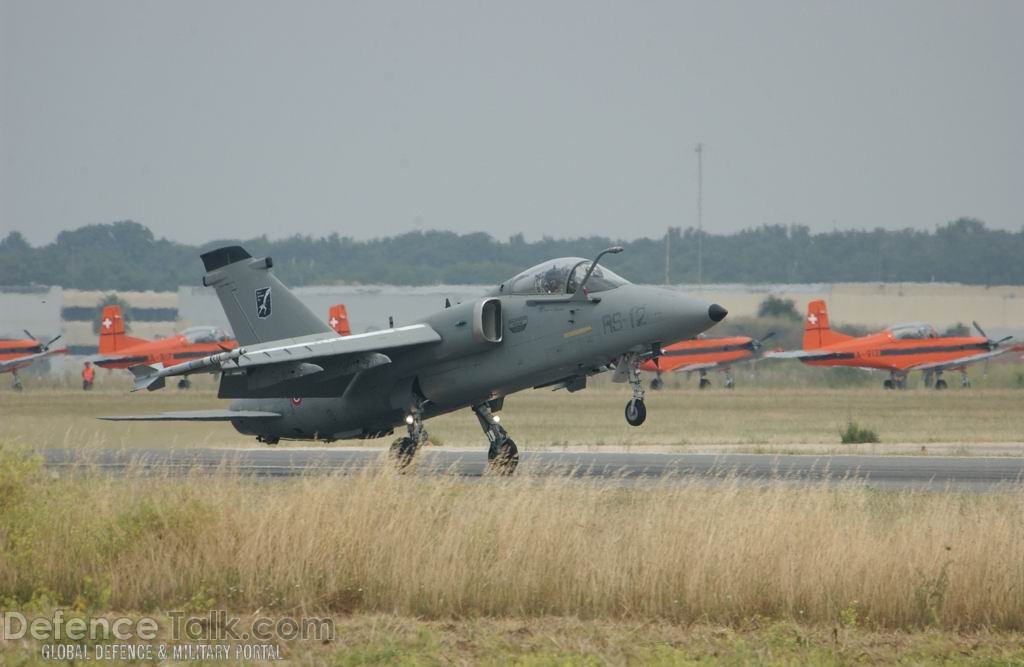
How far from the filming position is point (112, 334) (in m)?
65.1

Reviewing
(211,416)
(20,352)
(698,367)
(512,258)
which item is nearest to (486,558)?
(211,416)

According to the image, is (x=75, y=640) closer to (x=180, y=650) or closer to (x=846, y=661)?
(x=180, y=650)

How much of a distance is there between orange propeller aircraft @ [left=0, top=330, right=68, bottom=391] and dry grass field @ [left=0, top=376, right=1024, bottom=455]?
6.59m

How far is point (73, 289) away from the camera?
275 ft

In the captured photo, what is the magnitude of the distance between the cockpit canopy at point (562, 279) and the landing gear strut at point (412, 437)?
7.90ft

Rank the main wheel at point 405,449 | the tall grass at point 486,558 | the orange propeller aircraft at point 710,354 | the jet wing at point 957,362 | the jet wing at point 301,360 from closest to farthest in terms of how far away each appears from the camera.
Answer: the tall grass at point 486,558
the jet wing at point 301,360
the main wheel at point 405,449
the jet wing at point 957,362
the orange propeller aircraft at point 710,354

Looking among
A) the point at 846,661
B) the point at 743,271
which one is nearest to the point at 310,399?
the point at 846,661

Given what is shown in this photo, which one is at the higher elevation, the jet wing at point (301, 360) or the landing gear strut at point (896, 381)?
the jet wing at point (301, 360)

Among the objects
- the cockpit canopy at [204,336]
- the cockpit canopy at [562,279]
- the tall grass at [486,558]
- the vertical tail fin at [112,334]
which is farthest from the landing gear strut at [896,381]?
the tall grass at [486,558]

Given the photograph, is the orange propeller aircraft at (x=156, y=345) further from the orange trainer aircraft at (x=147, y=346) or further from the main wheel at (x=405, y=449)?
the main wheel at (x=405, y=449)

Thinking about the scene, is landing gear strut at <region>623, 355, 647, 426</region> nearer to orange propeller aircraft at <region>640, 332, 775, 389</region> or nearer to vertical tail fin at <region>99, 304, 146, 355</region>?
orange propeller aircraft at <region>640, 332, 775, 389</region>

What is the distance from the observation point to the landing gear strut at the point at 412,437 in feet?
66.6

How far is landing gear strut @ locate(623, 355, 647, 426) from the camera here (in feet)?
60.5

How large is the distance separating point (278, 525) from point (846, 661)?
5045 millimetres
